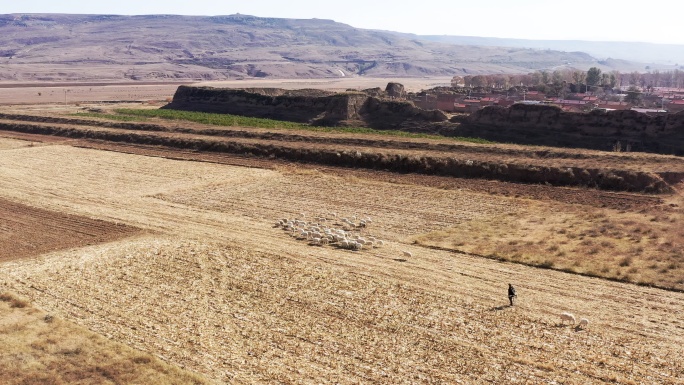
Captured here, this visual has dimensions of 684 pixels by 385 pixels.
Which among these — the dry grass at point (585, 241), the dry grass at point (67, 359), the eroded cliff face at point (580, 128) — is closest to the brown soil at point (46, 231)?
the dry grass at point (67, 359)

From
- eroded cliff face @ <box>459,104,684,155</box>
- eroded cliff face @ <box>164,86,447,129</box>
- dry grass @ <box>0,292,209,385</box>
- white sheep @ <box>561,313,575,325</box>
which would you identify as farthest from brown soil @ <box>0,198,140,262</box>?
eroded cliff face @ <box>164,86,447,129</box>

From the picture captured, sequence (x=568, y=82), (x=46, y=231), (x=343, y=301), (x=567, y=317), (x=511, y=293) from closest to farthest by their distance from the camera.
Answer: (x=567, y=317) → (x=511, y=293) → (x=343, y=301) → (x=46, y=231) → (x=568, y=82)

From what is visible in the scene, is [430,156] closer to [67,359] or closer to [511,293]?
[511,293]

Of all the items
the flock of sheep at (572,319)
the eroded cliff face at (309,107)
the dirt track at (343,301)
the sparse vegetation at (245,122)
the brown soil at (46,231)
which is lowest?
the brown soil at (46,231)

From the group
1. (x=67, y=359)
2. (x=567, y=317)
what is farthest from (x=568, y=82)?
(x=67, y=359)

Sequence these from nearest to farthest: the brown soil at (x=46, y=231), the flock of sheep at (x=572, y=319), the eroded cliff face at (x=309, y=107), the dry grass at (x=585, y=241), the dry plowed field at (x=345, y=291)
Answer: the dry plowed field at (x=345, y=291), the flock of sheep at (x=572, y=319), the dry grass at (x=585, y=241), the brown soil at (x=46, y=231), the eroded cliff face at (x=309, y=107)

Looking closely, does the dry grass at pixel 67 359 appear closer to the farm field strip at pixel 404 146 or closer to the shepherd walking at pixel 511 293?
the shepherd walking at pixel 511 293

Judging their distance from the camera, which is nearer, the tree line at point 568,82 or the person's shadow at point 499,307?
the person's shadow at point 499,307

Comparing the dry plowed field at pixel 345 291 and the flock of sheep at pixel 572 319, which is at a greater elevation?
the flock of sheep at pixel 572 319
